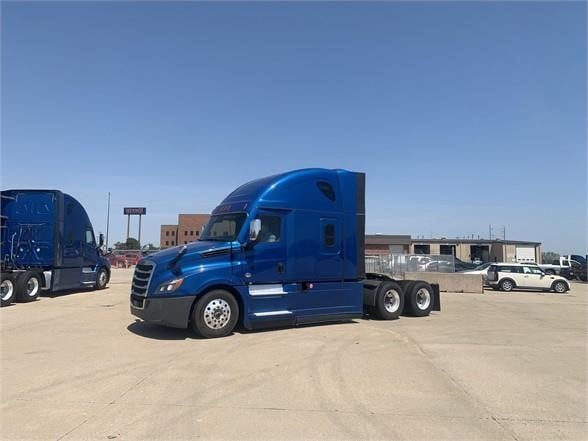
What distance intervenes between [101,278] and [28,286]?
16.3 ft

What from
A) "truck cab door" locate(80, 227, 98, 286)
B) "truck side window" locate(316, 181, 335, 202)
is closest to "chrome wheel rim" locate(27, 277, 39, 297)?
"truck cab door" locate(80, 227, 98, 286)

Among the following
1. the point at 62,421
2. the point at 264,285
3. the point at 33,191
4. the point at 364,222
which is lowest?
the point at 62,421

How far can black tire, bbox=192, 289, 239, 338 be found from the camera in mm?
9680

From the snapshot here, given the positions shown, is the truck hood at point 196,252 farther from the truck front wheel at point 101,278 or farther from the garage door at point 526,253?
the garage door at point 526,253

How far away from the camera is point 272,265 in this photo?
421 inches

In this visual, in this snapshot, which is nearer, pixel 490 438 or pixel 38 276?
pixel 490 438

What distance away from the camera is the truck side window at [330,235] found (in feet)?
38.1

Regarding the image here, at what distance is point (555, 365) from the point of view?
26.2 feet

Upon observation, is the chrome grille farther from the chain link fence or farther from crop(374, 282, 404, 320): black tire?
the chain link fence

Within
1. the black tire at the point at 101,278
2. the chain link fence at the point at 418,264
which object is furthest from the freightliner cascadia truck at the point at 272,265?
the chain link fence at the point at 418,264

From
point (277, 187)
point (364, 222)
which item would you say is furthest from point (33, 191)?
point (364, 222)

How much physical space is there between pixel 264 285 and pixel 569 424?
255 inches

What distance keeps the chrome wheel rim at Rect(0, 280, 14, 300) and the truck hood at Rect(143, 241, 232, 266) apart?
298 inches

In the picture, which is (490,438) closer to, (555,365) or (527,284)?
(555,365)
